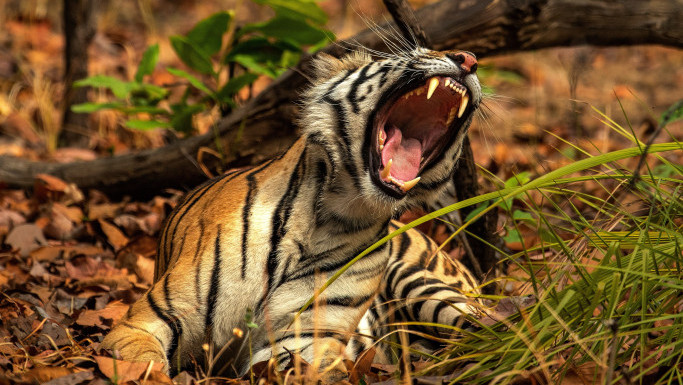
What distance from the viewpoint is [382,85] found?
3.11 m

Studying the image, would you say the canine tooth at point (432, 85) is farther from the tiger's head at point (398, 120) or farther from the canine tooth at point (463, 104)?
the canine tooth at point (463, 104)

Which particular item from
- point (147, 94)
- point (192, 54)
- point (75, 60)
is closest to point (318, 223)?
point (192, 54)

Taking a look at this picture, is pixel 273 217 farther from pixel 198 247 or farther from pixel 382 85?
pixel 382 85

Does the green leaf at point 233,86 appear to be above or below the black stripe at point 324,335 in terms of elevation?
above

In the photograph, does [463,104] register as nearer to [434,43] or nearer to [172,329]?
[172,329]

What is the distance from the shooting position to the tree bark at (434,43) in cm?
446

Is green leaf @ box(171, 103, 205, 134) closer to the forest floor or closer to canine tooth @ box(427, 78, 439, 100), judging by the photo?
the forest floor

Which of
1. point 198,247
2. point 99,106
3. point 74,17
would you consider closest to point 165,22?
point 74,17

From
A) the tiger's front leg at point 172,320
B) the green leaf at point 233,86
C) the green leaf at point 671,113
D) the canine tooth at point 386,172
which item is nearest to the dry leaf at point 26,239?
the green leaf at point 233,86

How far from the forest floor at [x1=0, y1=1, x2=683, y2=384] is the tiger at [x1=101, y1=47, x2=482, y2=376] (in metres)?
0.20

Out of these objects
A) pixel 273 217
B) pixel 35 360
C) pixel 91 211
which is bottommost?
pixel 91 211

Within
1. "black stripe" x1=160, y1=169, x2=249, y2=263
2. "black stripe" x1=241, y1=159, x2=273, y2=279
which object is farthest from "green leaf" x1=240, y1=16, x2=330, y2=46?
"black stripe" x1=241, y1=159, x2=273, y2=279

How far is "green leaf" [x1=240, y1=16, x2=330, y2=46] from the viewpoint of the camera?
5.01m

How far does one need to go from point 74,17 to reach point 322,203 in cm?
366
